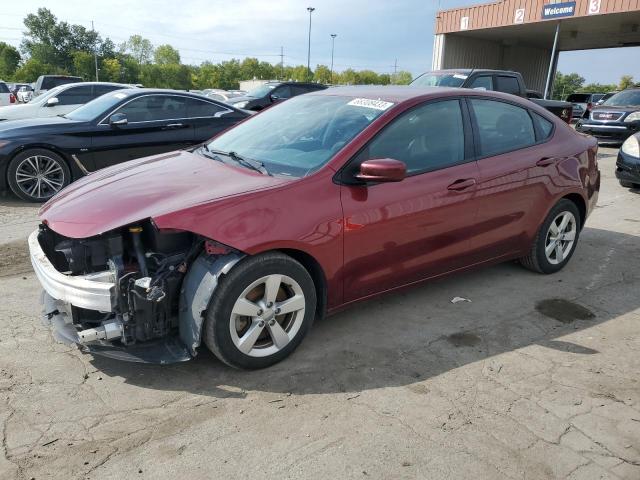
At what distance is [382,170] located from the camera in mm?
3037

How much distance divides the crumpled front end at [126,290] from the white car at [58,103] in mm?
9346

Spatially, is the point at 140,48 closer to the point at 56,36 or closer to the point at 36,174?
the point at 56,36

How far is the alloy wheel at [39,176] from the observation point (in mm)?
6902

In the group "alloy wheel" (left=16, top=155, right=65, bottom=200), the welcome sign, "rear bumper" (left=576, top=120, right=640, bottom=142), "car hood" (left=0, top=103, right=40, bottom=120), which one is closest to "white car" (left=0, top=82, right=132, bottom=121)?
"car hood" (left=0, top=103, right=40, bottom=120)

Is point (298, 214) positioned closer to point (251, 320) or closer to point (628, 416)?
point (251, 320)

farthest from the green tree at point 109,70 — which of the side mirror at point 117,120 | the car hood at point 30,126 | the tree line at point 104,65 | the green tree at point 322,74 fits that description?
the side mirror at point 117,120

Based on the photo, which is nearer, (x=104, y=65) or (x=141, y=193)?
(x=141, y=193)

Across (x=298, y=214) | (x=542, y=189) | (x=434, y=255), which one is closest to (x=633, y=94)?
(x=542, y=189)

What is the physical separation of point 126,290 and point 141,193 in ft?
2.09

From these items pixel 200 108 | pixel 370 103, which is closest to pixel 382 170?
pixel 370 103

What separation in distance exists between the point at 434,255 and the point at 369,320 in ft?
2.20

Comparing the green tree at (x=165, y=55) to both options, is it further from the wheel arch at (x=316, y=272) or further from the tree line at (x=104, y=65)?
the wheel arch at (x=316, y=272)

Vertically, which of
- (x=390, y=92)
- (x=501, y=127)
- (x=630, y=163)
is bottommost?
(x=630, y=163)

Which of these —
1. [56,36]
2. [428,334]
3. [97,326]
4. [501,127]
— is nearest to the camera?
[97,326]
